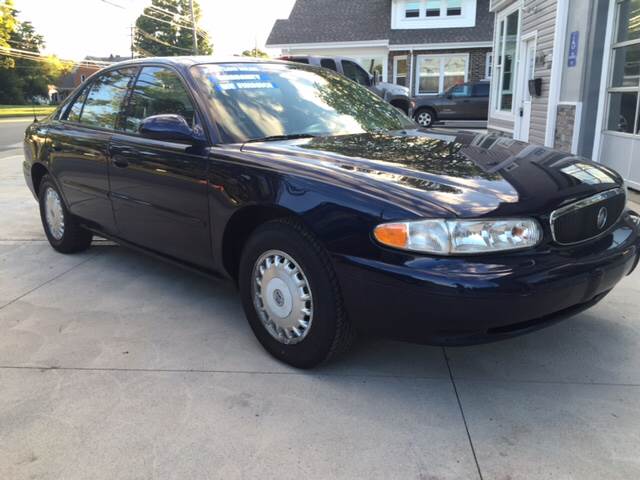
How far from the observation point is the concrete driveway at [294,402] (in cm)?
229

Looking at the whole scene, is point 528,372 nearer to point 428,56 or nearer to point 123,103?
point 123,103

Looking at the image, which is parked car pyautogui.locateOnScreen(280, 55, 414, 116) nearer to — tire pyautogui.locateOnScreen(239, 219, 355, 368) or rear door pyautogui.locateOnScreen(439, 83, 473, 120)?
rear door pyautogui.locateOnScreen(439, 83, 473, 120)

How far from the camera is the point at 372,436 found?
8.04ft

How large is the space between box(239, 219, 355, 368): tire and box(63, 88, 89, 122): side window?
2499 millimetres

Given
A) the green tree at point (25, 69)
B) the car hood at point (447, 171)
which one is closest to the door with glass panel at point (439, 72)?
the car hood at point (447, 171)

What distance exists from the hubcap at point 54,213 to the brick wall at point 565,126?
697 cm

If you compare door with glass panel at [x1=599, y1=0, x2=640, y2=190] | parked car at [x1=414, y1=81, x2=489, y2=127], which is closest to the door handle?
door with glass panel at [x1=599, y1=0, x2=640, y2=190]

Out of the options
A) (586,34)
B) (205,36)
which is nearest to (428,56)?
(586,34)

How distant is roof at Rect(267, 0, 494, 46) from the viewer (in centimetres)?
2398

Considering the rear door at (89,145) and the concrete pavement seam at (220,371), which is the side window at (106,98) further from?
the concrete pavement seam at (220,371)

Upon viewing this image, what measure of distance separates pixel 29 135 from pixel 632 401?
5.33 m

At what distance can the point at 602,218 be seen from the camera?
286 centimetres

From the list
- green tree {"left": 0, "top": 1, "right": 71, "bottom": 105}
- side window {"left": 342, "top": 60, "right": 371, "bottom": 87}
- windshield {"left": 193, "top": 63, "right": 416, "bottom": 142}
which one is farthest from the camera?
Result: green tree {"left": 0, "top": 1, "right": 71, "bottom": 105}

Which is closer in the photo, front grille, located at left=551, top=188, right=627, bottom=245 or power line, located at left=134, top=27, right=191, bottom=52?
front grille, located at left=551, top=188, right=627, bottom=245
